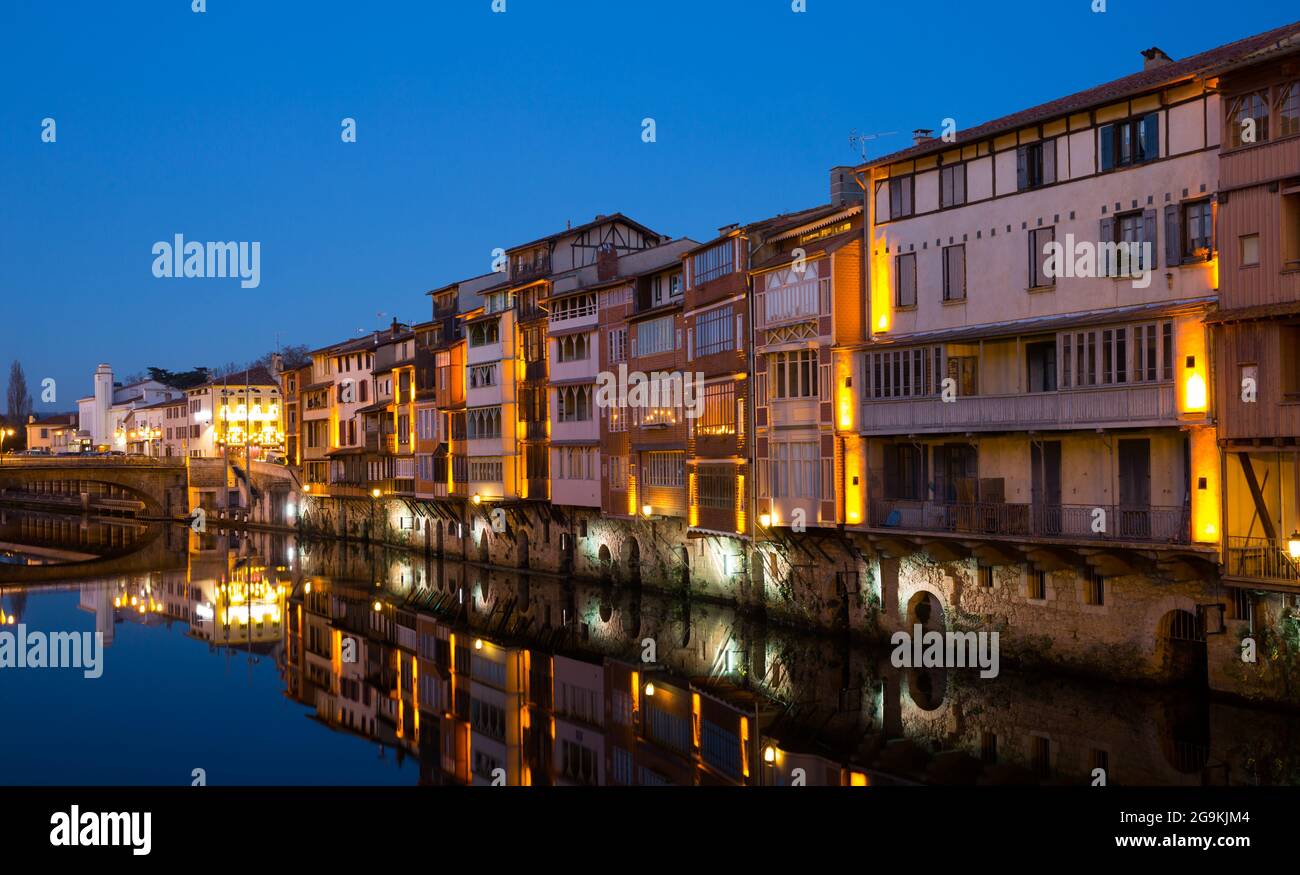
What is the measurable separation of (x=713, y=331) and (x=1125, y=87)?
1942 centimetres

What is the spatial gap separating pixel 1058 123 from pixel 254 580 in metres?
55.3

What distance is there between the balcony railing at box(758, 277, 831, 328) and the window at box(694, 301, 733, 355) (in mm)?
2919

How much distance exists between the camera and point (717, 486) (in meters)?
47.0

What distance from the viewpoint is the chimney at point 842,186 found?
4688 cm

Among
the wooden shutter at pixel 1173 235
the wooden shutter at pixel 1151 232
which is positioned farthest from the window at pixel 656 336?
the wooden shutter at pixel 1173 235

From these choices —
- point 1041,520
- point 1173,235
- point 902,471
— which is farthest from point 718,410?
point 1173,235

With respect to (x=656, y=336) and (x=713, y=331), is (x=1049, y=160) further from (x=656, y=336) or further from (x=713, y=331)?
(x=656, y=336)

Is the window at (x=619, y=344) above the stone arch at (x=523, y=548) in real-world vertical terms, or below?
above

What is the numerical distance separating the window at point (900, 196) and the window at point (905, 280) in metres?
1.35

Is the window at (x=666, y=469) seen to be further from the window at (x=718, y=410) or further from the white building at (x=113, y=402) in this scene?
the white building at (x=113, y=402)
